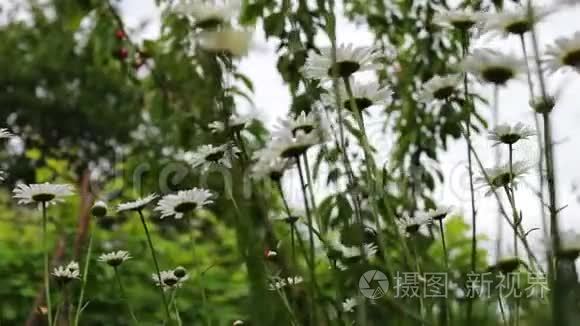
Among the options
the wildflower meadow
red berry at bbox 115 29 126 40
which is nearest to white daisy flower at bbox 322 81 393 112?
the wildflower meadow

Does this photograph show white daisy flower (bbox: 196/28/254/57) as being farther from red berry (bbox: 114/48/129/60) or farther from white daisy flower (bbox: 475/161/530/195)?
red berry (bbox: 114/48/129/60)

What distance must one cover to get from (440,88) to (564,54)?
18 centimetres

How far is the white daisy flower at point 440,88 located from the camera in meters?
0.96

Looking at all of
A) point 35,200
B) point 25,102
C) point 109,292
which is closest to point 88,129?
point 25,102

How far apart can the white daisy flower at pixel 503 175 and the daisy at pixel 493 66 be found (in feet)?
0.31

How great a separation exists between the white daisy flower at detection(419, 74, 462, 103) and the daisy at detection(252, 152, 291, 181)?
0.27 m

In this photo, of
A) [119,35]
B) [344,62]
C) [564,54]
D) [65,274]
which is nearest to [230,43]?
[344,62]

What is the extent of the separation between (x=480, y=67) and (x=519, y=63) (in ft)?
0.15

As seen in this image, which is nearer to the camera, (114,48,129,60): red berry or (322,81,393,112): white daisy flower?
(322,81,393,112): white daisy flower

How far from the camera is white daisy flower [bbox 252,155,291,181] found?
0.71m

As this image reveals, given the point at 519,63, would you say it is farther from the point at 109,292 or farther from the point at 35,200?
the point at 109,292

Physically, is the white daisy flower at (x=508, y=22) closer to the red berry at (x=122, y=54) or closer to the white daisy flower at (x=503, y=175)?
the white daisy flower at (x=503, y=175)

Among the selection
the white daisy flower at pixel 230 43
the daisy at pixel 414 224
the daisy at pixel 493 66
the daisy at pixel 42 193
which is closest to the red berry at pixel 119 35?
the daisy at pixel 42 193

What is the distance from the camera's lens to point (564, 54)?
81 centimetres
